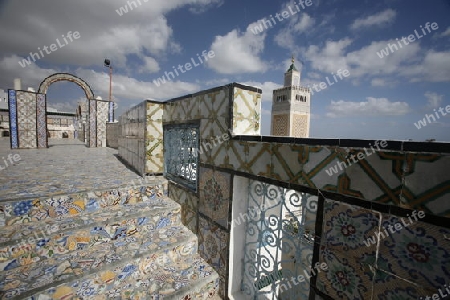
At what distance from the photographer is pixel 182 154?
13.0ft

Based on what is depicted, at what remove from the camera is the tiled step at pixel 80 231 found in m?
2.38

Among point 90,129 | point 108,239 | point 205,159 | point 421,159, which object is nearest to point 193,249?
point 108,239

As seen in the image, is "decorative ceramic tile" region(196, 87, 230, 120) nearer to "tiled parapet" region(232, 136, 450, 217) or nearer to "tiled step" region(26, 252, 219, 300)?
"tiled parapet" region(232, 136, 450, 217)

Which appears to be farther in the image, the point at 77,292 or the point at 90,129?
the point at 90,129

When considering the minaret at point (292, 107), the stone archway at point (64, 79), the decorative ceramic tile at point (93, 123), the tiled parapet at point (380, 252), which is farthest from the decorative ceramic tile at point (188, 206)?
the minaret at point (292, 107)

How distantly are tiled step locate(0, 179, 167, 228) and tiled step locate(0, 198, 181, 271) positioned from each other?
11cm

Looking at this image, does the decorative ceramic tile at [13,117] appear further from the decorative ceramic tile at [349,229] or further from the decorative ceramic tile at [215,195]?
Result: the decorative ceramic tile at [349,229]

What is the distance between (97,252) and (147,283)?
784mm

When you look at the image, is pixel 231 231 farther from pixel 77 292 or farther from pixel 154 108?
pixel 154 108

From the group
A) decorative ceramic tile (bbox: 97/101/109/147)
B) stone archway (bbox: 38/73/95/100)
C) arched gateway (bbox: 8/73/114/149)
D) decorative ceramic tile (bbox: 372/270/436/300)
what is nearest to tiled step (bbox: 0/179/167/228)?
decorative ceramic tile (bbox: 372/270/436/300)

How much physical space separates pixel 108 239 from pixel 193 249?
126cm

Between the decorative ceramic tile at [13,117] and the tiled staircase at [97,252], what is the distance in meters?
10.5

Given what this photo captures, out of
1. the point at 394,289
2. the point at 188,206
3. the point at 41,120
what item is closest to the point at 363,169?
the point at 394,289

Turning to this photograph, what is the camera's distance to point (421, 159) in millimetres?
1182
